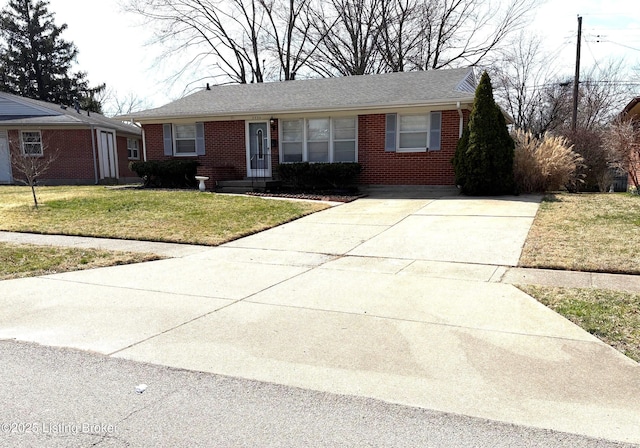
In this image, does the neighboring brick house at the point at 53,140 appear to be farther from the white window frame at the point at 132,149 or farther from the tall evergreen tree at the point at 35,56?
the tall evergreen tree at the point at 35,56

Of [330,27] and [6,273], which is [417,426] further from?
[330,27]

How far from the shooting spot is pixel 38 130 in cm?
2283

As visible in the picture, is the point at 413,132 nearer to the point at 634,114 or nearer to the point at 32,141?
the point at 634,114

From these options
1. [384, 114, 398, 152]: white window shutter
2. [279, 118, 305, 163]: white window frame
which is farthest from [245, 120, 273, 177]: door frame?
[384, 114, 398, 152]: white window shutter

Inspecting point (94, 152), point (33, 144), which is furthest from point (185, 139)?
point (33, 144)

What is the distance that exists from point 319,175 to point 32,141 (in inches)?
633

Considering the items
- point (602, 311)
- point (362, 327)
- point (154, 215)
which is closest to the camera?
point (362, 327)

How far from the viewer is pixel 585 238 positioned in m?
7.79

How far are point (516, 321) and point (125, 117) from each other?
1780 cm

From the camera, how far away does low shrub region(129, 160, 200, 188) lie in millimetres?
17234

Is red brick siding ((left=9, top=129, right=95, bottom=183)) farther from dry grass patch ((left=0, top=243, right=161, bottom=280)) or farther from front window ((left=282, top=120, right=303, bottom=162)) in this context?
dry grass patch ((left=0, top=243, right=161, bottom=280))

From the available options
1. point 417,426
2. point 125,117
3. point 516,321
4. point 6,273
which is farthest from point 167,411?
point 125,117

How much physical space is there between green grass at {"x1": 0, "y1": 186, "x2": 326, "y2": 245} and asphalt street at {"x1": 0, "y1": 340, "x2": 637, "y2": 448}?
5386 mm

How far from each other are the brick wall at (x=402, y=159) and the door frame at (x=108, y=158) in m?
14.5
